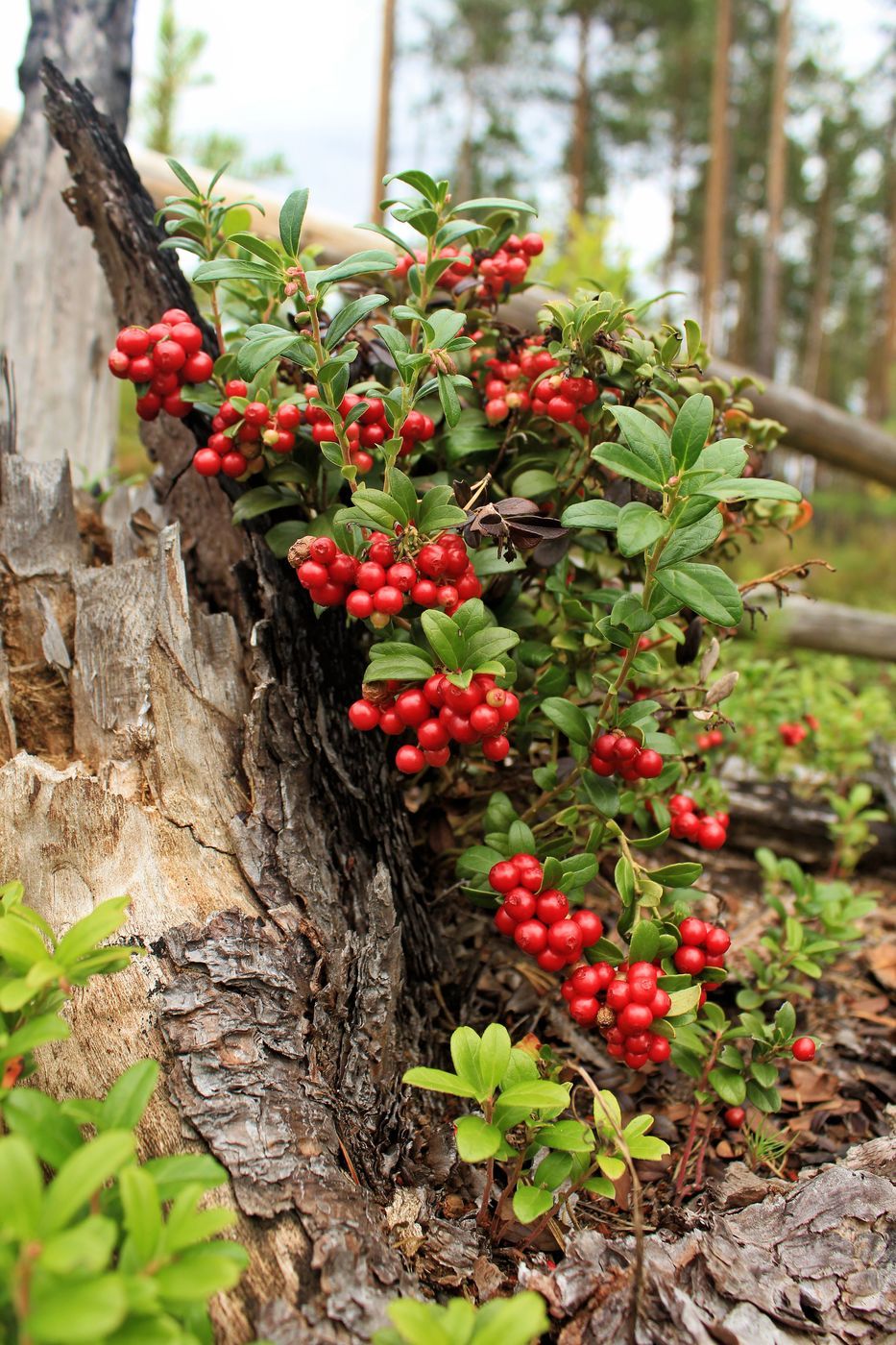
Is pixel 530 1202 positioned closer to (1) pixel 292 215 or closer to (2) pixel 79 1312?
(2) pixel 79 1312

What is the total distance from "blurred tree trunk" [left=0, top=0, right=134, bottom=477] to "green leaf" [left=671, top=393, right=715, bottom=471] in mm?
2884

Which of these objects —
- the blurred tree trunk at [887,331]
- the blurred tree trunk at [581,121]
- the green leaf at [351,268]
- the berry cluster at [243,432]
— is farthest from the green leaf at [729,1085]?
the blurred tree trunk at [887,331]

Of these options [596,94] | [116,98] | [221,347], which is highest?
[596,94]

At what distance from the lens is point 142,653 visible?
1.66 m

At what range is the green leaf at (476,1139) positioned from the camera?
43.3 inches

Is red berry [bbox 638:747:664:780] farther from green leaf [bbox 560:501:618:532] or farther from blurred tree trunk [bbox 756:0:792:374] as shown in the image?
blurred tree trunk [bbox 756:0:792:374]

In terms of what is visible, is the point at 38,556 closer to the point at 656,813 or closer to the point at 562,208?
the point at 656,813

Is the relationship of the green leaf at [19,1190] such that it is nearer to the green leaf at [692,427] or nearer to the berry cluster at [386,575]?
the berry cluster at [386,575]

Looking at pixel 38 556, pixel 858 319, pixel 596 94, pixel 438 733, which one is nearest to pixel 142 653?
pixel 38 556

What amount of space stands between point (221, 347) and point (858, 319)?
29.4 m

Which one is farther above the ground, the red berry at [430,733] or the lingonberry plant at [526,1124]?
the red berry at [430,733]

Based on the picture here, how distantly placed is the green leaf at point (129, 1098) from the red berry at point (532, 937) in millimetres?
576

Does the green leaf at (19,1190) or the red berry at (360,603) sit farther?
the red berry at (360,603)

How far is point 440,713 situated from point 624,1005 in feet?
1.73
